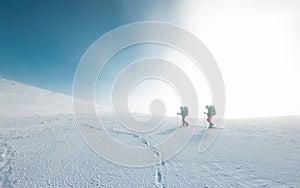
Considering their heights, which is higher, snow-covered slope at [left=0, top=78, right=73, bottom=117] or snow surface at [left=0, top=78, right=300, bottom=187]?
snow-covered slope at [left=0, top=78, right=73, bottom=117]

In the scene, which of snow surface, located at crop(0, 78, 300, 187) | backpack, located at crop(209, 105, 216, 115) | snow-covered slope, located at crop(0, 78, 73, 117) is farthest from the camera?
snow-covered slope, located at crop(0, 78, 73, 117)

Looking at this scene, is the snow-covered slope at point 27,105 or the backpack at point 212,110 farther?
the snow-covered slope at point 27,105

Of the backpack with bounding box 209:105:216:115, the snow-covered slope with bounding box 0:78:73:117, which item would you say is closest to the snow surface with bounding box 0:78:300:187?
the backpack with bounding box 209:105:216:115

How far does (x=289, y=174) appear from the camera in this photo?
12.9 feet

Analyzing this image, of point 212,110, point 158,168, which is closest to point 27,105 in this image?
point 212,110

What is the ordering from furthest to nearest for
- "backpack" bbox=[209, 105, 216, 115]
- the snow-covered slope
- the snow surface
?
the snow-covered slope → "backpack" bbox=[209, 105, 216, 115] → the snow surface

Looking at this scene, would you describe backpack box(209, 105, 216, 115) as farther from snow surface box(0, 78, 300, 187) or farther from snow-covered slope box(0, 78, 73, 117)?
snow-covered slope box(0, 78, 73, 117)

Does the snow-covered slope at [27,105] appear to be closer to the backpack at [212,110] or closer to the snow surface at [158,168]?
the snow surface at [158,168]

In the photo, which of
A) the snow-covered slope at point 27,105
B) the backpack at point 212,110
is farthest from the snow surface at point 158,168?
the snow-covered slope at point 27,105

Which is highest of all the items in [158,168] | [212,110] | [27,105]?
[27,105]

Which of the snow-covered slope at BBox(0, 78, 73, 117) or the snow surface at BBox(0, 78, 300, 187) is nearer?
the snow surface at BBox(0, 78, 300, 187)

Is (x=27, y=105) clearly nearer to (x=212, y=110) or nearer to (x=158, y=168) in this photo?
(x=212, y=110)

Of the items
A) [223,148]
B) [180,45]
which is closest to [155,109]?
[180,45]

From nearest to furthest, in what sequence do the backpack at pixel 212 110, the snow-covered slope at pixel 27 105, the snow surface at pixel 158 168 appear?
the snow surface at pixel 158 168 → the backpack at pixel 212 110 → the snow-covered slope at pixel 27 105
